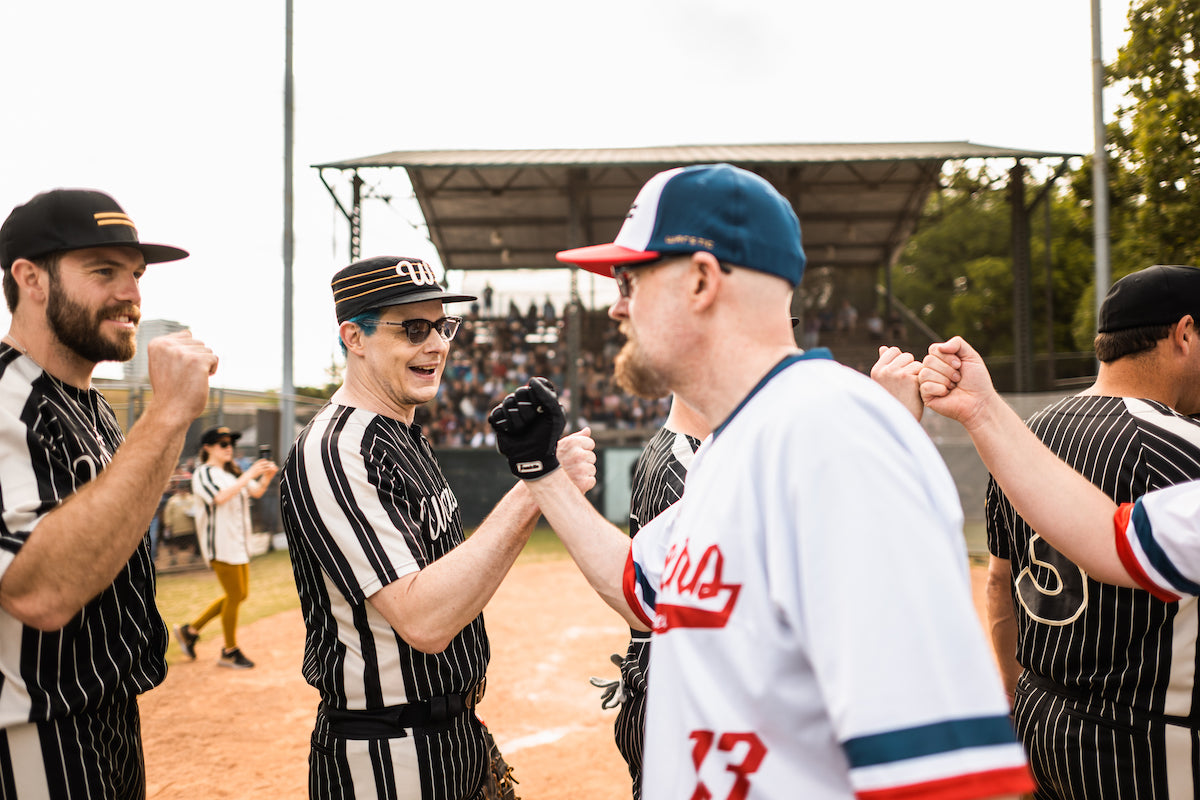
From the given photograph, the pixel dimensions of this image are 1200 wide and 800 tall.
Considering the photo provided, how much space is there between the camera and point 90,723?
2082mm

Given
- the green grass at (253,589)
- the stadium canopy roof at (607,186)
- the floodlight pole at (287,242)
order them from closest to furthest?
1. the green grass at (253,589)
2. the floodlight pole at (287,242)
3. the stadium canopy roof at (607,186)

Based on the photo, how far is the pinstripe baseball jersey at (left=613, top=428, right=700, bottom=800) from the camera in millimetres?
2824

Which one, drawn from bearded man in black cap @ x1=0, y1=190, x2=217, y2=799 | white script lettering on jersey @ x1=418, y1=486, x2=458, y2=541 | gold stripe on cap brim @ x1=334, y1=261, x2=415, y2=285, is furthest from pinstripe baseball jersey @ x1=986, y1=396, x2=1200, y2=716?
bearded man in black cap @ x1=0, y1=190, x2=217, y2=799

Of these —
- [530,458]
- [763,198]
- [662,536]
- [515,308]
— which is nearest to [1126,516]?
[662,536]

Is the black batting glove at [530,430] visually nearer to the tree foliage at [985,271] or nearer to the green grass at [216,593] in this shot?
the green grass at [216,593]

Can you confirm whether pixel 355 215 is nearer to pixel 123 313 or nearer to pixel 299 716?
pixel 299 716

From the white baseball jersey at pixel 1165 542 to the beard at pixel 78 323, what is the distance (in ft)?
9.82

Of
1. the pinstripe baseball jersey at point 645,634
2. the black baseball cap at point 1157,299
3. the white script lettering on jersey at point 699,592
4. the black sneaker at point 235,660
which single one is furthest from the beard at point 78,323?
the black sneaker at point 235,660

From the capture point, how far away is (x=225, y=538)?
24.1ft

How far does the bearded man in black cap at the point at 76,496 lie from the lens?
1863mm

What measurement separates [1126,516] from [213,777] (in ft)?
18.8

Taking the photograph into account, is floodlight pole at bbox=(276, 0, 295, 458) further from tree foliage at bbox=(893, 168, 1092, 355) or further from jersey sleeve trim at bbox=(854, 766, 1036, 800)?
tree foliage at bbox=(893, 168, 1092, 355)

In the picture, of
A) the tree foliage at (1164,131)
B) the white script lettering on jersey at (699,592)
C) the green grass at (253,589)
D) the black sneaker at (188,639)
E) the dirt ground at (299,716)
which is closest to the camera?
the white script lettering on jersey at (699,592)

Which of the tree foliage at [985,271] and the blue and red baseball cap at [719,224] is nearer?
the blue and red baseball cap at [719,224]
